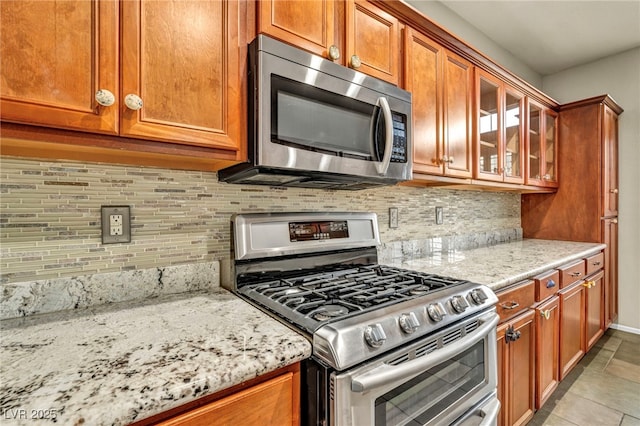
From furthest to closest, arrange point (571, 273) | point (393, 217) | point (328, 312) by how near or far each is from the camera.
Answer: point (571, 273) → point (393, 217) → point (328, 312)

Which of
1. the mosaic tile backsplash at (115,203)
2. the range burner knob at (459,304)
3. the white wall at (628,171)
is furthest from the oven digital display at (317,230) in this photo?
the white wall at (628,171)

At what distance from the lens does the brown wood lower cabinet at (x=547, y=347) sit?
5.56ft

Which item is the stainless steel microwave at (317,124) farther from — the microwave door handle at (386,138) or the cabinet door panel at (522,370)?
the cabinet door panel at (522,370)

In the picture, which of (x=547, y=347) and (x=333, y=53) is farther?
(x=547, y=347)

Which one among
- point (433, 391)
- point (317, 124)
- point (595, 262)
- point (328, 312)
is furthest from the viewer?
point (595, 262)

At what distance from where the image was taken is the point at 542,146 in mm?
2791

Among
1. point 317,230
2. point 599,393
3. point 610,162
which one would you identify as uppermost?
point 610,162

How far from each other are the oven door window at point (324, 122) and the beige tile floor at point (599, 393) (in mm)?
1840

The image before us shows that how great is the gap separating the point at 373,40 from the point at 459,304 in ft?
3.82

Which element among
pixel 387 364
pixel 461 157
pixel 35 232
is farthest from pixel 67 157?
pixel 461 157

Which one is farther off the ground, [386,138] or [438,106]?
[438,106]

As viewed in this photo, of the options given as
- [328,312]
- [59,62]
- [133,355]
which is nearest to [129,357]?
[133,355]

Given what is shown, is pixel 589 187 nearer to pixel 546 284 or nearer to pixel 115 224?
pixel 546 284

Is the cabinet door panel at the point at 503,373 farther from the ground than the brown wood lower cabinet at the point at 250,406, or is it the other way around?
the brown wood lower cabinet at the point at 250,406
